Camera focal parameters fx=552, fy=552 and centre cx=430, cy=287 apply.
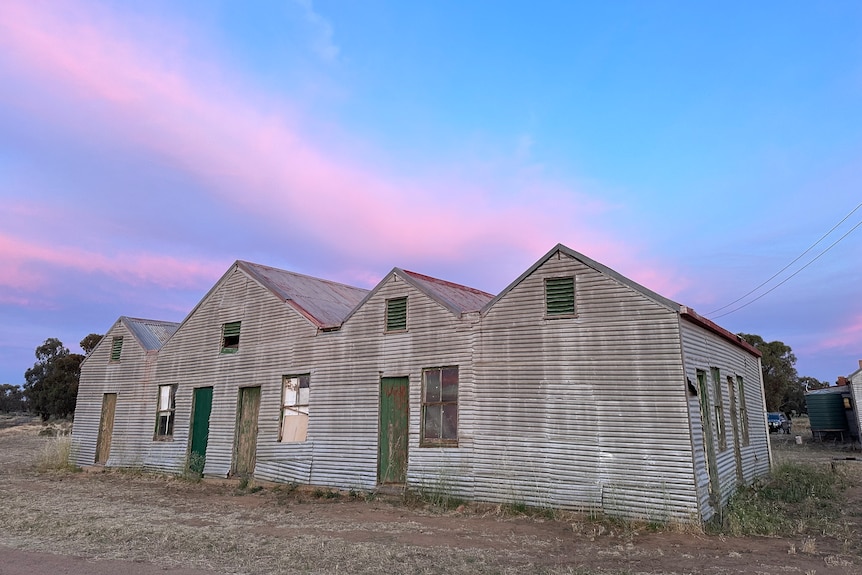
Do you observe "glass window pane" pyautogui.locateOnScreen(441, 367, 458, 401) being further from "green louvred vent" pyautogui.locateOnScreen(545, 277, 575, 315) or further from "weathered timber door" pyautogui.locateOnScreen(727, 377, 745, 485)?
"weathered timber door" pyautogui.locateOnScreen(727, 377, 745, 485)

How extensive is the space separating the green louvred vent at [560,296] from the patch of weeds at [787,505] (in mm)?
4656

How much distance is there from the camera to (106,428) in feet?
68.4

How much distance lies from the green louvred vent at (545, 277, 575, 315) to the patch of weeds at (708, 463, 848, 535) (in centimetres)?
466

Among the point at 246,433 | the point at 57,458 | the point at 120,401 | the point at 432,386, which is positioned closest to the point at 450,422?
the point at 432,386

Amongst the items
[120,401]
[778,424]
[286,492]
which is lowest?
[286,492]

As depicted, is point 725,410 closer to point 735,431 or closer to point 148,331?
point 735,431

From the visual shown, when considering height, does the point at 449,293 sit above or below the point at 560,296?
above

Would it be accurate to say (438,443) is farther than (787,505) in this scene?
Yes

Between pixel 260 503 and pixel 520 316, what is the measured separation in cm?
759

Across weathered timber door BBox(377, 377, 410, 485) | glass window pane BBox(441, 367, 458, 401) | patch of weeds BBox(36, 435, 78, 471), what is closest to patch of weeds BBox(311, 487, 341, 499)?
weathered timber door BBox(377, 377, 410, 485)

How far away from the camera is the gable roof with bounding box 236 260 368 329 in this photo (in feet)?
54.1

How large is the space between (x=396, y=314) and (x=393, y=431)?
9.55ft

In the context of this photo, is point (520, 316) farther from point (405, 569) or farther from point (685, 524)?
point (405, 569)

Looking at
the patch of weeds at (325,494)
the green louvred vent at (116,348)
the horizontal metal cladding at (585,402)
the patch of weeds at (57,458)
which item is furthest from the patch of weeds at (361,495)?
the patch of weeds at (57,458)
